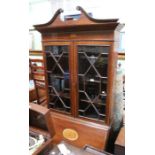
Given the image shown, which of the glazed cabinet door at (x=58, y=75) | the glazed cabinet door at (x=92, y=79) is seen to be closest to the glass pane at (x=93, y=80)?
the glazed cabinet door at (x=92, y=79)

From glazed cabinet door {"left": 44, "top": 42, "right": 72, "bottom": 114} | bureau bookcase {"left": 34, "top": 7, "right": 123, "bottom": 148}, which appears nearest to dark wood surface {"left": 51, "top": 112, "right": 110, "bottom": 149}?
bureau bookcase {"left": 34, "top": 7, "right": 123, "bottom": 148}

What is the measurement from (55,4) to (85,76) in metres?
1.70

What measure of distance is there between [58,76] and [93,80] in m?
0.37

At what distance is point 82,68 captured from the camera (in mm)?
1464

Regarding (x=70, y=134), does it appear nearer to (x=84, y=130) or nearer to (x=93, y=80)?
(x=84, y=130)

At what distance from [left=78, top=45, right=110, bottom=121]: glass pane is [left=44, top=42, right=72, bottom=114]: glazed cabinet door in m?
0.13

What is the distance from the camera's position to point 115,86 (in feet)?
4.65

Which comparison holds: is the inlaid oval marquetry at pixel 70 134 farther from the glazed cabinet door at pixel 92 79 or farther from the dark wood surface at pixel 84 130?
the glazed cabinet door at pixel 92 79

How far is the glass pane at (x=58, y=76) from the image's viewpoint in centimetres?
155

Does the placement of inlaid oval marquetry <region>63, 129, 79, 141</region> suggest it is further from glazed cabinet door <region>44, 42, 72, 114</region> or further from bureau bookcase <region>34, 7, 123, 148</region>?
glazed cabinet door <region>44, 42, 72, 114</region>

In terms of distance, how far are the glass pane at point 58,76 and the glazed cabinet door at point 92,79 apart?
14 cm

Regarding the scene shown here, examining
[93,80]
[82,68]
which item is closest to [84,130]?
[93,80]
